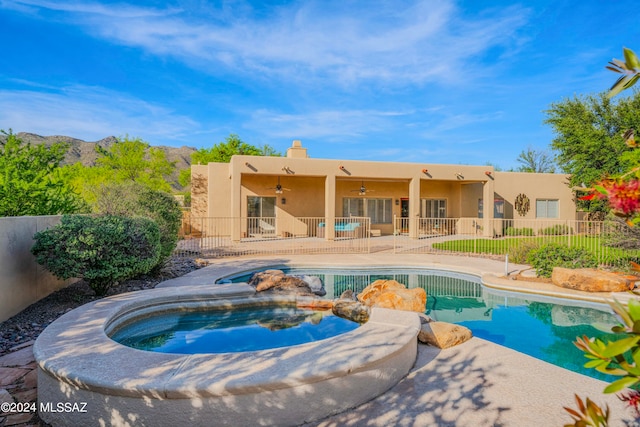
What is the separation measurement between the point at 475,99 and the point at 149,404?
998 inches

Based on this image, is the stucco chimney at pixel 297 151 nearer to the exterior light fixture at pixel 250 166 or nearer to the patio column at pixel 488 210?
the exterior light fixture at pixel 250 166

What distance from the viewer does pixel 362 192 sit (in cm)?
2075

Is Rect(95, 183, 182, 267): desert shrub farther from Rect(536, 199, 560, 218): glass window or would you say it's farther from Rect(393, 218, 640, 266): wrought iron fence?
Rect(536, 199, 560, 218): glass window

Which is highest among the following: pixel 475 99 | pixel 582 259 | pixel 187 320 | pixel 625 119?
pixel 475 99

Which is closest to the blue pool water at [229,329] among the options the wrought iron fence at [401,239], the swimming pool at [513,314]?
the swimming pool at [513,314]

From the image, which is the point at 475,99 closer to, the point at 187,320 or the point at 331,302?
the point at 331,302

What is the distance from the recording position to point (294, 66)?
20.3 m

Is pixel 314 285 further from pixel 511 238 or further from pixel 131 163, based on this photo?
pixel 131 163

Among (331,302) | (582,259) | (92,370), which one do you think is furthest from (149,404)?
(582,259)

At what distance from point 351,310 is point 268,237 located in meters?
12.8

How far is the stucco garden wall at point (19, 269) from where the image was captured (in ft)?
19.3

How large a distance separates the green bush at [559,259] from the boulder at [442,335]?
564 cm

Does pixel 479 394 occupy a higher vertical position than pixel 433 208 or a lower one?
lower

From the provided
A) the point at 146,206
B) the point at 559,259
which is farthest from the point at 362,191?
the point at 146,206
